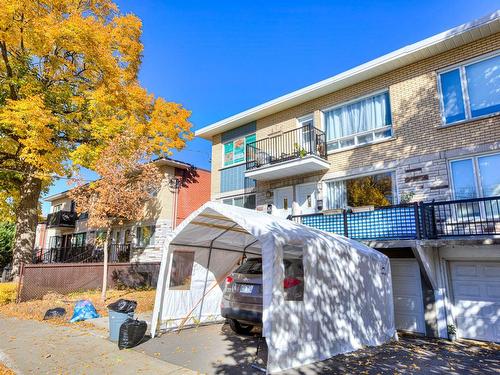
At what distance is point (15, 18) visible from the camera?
11992mm

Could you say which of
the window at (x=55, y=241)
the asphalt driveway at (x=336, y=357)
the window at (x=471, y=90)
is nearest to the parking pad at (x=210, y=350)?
the asphalt driveway at (x=336, y=357)

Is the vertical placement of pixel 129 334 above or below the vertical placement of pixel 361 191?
below

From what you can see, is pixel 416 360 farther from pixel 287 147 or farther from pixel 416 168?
pixel 287 147

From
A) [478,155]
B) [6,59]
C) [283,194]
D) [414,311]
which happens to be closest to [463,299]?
[414,311]

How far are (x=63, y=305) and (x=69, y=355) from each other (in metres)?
5.94

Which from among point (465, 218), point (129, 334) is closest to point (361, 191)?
point (465, 218)

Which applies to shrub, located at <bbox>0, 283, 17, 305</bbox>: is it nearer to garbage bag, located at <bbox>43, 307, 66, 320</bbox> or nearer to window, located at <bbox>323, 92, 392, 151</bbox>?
garbage bag, located at <bbox>43, 307, 66, 320</bbox>

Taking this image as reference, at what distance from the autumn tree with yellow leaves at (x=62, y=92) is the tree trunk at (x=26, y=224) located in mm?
37

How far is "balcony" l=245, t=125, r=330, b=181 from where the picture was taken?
41.0ft

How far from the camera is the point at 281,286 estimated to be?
5.45 meters

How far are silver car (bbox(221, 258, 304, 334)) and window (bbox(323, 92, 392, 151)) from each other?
7.04 meters

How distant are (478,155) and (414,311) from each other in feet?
15.8

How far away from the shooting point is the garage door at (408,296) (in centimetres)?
964

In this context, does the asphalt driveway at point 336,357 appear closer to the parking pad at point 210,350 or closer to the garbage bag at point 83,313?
the parking pad at point 210,350
